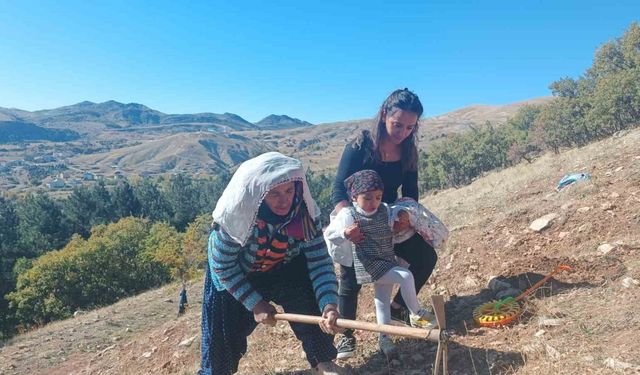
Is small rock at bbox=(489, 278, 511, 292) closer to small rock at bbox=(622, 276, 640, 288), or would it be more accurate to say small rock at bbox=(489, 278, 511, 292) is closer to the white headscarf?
small rock at bbox=(622, 276, 640, 288)

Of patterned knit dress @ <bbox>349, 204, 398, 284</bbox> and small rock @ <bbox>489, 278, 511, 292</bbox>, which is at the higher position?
patterned knit dress @ <bbox>349, 204, 398, 284</bbox>

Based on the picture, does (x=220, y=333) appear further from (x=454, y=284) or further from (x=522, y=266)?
(x=522, y=266)

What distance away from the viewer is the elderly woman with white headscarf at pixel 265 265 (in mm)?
2775

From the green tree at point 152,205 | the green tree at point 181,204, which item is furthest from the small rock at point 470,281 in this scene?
the green tree at point 181,204

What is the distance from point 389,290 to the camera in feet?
11.4

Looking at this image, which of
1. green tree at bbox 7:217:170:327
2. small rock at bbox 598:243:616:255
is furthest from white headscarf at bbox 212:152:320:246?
green tree at bbox 7:217:170:327

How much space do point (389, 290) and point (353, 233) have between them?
0.58m

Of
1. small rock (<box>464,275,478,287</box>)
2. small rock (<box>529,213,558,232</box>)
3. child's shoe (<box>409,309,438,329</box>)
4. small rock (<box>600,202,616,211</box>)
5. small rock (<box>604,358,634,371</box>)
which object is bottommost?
small rock (<box>464,275,478,287</box>)

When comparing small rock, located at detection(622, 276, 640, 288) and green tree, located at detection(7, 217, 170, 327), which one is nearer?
small rock, located at detection(622, 276, 640, 288)

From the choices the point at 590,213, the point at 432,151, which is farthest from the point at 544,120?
the point at 590,213

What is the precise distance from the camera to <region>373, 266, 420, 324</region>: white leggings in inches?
130

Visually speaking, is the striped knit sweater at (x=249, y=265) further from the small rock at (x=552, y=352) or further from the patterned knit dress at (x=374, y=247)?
the small rock at (x=552, y=352)

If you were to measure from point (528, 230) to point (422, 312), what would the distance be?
2.68m

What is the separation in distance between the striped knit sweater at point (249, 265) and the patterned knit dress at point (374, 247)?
0.37 meters
